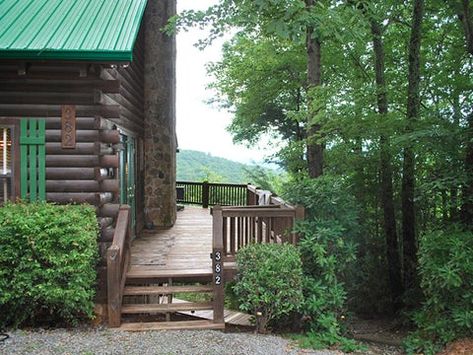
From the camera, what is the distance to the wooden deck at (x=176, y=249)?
25.2ft

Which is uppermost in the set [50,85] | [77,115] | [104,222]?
[50,85]

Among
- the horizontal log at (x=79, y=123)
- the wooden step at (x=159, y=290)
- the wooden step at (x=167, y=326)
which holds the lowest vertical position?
the wooden step at (x=167, y=326)

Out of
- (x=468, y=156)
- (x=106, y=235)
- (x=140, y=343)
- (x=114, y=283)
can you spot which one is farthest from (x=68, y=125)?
(x=468, y=156)

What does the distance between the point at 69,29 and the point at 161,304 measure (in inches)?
170

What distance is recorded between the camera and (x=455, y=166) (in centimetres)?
727

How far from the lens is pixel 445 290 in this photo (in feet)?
21.5

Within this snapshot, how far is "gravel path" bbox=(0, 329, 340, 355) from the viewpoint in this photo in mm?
5301

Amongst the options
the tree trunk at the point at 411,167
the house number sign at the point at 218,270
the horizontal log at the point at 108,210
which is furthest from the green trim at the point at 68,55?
the tree trunk at the point at 411,167

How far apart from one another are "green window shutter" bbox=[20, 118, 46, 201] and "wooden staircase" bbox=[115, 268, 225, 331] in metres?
1.87

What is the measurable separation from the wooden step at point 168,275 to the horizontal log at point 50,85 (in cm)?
277

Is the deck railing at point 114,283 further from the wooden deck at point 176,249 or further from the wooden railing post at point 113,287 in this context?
the wooden deck at point 176,249

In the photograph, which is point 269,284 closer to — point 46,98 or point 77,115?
point 77,115

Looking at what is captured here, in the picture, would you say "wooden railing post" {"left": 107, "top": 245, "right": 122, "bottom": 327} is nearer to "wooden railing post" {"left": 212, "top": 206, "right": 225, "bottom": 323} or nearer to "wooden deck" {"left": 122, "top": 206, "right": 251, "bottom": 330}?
"wooden deck" {"left": 122, "top": 206, "right": 251, "bottom": 330}

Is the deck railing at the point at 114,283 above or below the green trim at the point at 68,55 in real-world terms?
below
